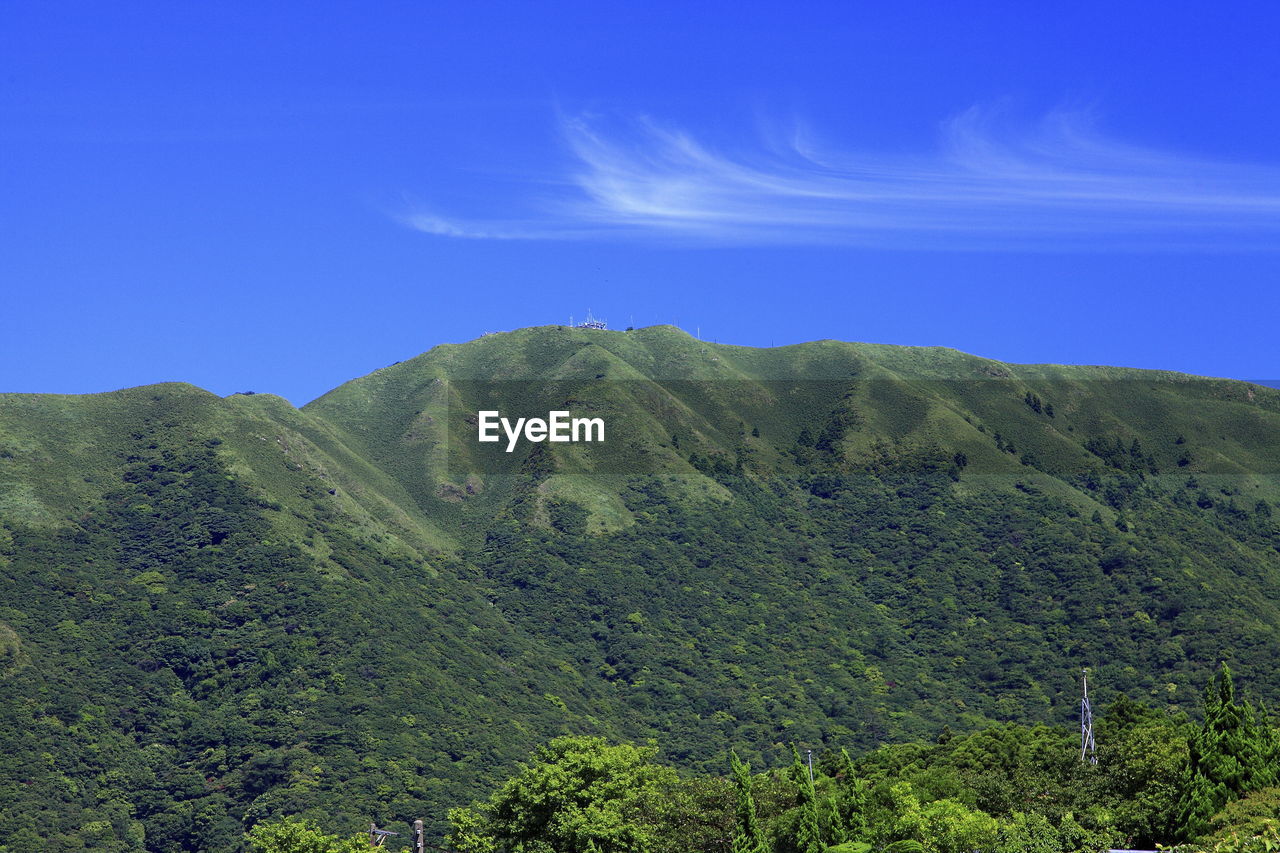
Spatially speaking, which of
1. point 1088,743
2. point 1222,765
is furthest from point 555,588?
point 1222,765

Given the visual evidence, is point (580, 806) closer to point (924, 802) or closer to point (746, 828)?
point (924, 802)

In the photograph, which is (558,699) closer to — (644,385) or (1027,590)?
(1027,590)

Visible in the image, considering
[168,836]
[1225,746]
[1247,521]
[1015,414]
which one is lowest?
[168,836]

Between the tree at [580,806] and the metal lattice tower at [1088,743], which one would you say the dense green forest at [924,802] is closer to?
the tree at [580,806]

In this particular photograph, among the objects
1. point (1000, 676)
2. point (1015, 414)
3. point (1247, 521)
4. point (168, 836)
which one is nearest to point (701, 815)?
point (168, 836)

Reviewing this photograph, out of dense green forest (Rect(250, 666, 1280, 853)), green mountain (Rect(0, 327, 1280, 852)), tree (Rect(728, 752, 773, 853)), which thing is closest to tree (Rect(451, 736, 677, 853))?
dense green forest (Rect(250, 666, 1280, 853))

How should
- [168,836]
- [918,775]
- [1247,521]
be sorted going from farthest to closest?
[1247,521] → [168,836] → [918,775]

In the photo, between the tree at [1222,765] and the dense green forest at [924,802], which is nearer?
the tree at [1222,765]

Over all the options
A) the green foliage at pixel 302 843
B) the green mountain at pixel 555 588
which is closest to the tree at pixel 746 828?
the green foliage at pixel 302 843

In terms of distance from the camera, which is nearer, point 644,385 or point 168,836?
point 168,836

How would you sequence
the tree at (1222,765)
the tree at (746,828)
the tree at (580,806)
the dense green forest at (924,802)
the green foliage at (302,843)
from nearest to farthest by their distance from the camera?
the tree at (746,828) → the tree at (1222,765) → the dense green forest at (924,802) → the green foliage at (302,843) → the tree at (580,806)
